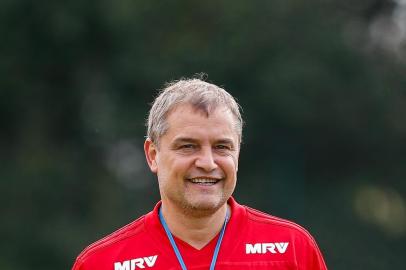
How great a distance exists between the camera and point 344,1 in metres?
21.0

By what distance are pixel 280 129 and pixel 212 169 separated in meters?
14.9

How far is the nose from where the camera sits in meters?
5.20

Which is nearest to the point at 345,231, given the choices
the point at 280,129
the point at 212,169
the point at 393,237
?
the point at 393,237

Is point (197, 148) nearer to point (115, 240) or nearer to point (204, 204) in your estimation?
point (204, 204)

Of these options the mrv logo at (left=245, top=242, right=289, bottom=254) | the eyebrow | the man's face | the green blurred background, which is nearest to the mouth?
the man's face

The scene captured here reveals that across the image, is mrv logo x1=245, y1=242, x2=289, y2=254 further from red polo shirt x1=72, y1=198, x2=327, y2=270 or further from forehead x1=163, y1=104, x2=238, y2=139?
forehead x1=163, y1=104, x2=238, y2=139

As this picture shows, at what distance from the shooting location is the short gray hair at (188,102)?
17.6ft

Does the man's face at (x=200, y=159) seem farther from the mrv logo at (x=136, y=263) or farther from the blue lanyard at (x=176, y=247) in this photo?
the mrv logo at (x=136, y=263)

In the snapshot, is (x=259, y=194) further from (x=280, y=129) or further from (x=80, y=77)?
(x=80, y=77)

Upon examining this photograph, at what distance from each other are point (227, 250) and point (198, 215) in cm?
21

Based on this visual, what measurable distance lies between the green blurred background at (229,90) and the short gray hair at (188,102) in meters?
13.5

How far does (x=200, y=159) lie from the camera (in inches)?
206

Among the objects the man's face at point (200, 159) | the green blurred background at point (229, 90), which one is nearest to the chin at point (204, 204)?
the man's face at point (200, 159)

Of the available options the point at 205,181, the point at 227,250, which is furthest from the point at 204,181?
the point at 227,250
